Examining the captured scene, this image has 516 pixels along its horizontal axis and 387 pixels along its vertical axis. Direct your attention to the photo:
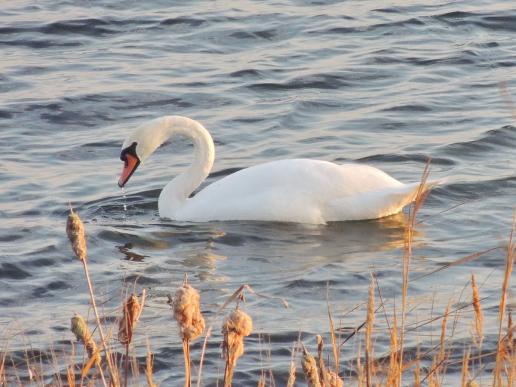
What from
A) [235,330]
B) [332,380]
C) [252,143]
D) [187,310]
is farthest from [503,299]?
[252,143]

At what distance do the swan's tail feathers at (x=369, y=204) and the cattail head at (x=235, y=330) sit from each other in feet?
18.5

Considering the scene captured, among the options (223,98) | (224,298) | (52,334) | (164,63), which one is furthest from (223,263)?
(164,63)

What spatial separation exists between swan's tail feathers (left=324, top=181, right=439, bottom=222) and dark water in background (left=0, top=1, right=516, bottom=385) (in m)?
0.09

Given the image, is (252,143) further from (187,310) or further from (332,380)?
(187,310)

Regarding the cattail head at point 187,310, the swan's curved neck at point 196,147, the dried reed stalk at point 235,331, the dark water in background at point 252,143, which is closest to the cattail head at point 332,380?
the dried reed stalk at point 235,331

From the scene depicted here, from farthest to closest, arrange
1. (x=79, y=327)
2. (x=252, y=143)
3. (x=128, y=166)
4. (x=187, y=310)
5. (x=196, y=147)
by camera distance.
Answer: (x=252, y=143) < (x=196, y=147) < (x=128, y=166) < (x=79, y=327) < (x=187, y=310)

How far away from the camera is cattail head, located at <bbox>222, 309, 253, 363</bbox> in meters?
2.32

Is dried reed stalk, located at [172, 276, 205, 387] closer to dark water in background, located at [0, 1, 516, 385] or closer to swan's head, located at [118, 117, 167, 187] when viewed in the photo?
dark water in background, located at [0, 1, 516, 385]

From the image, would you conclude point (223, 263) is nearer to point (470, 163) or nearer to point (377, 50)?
point (470, 163)

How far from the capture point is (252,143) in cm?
1018

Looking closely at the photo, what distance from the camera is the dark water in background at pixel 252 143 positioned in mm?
6254

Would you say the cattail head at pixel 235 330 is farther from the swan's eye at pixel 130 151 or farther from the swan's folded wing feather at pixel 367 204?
the swan's eye at pixel 130 151

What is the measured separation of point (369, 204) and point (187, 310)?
5.91m

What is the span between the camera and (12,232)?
26.1 ft
